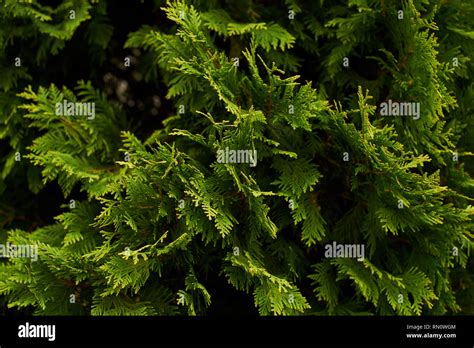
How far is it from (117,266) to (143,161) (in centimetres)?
68

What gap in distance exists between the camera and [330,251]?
12.0 feet

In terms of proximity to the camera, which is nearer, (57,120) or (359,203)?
(359,203)

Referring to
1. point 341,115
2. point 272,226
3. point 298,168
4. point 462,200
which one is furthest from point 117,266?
point 462,200

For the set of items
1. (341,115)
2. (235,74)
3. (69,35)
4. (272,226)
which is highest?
(69,35)

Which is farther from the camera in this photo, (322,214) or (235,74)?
(322,214)

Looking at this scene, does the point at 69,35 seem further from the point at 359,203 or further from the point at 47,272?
the point at 359,203

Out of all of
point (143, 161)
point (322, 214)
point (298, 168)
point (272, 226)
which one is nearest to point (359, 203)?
point (322, 214)

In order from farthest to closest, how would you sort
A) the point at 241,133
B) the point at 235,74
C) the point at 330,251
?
the point at 330,251 < the point at 235,74 < the point at 241,133

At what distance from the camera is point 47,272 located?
11.6 ft

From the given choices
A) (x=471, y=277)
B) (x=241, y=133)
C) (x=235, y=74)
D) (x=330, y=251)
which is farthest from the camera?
(x=471, y=277)

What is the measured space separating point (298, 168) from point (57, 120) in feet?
5.82

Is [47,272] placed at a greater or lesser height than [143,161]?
lesser

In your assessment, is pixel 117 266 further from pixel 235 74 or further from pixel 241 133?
pixel 235 74

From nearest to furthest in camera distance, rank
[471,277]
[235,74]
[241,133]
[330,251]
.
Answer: [241,133], [235,74], [330,251], [471,277]
